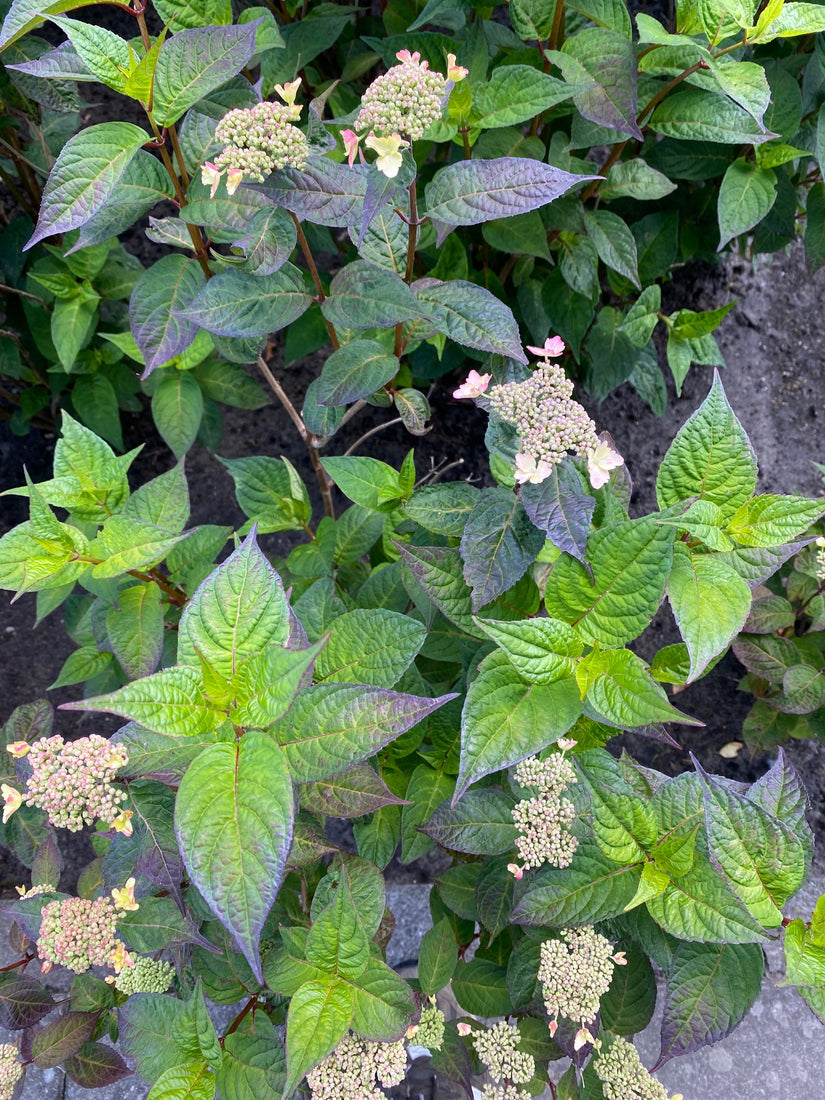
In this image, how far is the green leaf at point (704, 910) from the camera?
1.03 m

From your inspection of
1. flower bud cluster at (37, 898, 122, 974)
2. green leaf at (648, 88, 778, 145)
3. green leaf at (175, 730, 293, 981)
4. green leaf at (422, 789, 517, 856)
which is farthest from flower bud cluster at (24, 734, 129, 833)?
green leaf at (648, 88, 778, 145)

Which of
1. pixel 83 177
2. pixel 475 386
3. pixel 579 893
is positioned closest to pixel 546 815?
pixel 579 893

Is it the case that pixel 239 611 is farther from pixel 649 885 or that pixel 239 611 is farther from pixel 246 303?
pixel 649 885

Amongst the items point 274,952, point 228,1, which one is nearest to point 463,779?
point 274,952

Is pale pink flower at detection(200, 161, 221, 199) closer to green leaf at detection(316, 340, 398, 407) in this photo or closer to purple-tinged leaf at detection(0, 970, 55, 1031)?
green leaf at detection(316, 340, 398, 407)

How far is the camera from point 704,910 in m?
1.06

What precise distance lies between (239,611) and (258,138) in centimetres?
58

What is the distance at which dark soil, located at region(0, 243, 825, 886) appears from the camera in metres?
2.31

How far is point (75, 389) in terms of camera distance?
2.09 m

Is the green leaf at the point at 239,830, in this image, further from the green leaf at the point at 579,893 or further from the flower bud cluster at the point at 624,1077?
the flower bud cluster at the point at 624,1077

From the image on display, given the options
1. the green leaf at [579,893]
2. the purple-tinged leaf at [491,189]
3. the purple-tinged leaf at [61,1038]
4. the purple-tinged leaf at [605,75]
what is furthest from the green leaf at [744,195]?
the purple-tinged leaf at [61,1038]

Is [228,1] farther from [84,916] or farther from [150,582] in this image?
[84,916]

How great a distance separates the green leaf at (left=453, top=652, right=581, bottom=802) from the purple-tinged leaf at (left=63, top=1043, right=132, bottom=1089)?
0.82m

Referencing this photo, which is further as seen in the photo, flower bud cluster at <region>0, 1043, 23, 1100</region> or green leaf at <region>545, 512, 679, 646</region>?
flower bud cluster at <region>0, 1043, 23, 1100</region>
